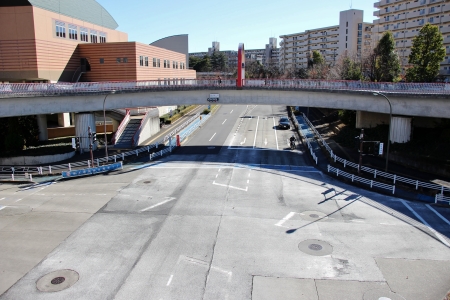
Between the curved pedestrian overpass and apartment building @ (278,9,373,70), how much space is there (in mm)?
45230

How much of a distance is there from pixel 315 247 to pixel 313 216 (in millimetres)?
4045

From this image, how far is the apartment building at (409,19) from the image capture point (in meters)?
68.8

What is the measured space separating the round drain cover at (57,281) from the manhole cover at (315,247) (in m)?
10.1

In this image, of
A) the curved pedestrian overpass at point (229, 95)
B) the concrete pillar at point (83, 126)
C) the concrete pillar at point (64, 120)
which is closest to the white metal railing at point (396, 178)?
the curved pedestrian overpass at point (229, 95)

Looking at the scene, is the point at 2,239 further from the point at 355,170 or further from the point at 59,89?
the point at 355,170

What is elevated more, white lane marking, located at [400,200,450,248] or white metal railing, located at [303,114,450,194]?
white metal railing, located at [303,114,450,194]

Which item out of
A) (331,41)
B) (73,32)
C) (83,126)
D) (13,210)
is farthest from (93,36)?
(331,41)

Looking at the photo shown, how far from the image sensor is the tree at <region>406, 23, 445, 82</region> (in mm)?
45094

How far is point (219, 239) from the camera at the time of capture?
17625mm

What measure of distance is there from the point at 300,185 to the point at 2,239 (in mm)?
19440

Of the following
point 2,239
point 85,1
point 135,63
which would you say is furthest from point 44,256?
point 85,1

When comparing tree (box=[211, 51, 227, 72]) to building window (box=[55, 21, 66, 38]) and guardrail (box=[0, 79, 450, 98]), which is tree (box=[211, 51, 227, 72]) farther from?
guardrail (box=[0, 79, 450, 98])

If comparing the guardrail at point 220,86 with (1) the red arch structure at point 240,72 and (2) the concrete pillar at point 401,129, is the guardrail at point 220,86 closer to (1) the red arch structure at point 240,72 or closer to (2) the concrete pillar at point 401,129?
(1) the red arch structure at point 240,72

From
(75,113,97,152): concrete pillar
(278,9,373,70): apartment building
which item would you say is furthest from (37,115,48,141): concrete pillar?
(278,9,373,70): apartment building
